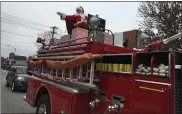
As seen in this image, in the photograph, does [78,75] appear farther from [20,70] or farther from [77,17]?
[20,70]

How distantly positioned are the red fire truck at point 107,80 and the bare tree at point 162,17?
14865 millimetres

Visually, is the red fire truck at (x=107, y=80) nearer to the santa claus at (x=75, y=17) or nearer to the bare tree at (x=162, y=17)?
the santa claus at (x=75, y=17)

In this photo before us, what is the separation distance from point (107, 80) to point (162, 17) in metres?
17.9

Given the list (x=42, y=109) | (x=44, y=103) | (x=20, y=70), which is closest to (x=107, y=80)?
(x=44, y=103)

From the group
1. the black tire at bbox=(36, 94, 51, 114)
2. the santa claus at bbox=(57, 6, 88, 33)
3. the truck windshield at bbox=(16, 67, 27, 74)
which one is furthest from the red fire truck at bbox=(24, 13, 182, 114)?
the truck windshield at bbox=(16, 67, 27, 74)

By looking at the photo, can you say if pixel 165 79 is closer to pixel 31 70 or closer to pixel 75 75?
pixel 75 75

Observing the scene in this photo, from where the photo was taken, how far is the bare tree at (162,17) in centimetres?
1992

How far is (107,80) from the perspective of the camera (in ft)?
14.9

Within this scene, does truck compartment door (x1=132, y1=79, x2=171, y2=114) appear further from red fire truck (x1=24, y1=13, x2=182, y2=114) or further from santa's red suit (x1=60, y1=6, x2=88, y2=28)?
santa's red suit (x1=60, y1=6, x2=88, y2=28)

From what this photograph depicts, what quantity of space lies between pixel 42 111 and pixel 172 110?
4.02 m

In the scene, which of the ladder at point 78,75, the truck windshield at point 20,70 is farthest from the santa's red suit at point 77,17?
the truck windshield at point 20,70

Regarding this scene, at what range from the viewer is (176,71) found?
337 centimetres

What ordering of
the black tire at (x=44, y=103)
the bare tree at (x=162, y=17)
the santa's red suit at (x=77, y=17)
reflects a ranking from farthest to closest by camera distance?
the bare tree at (x=162, y=17), the santa's red suit at (x=77, y=17), the black tire at (x=44, y=103)

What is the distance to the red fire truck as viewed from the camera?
132 inches
